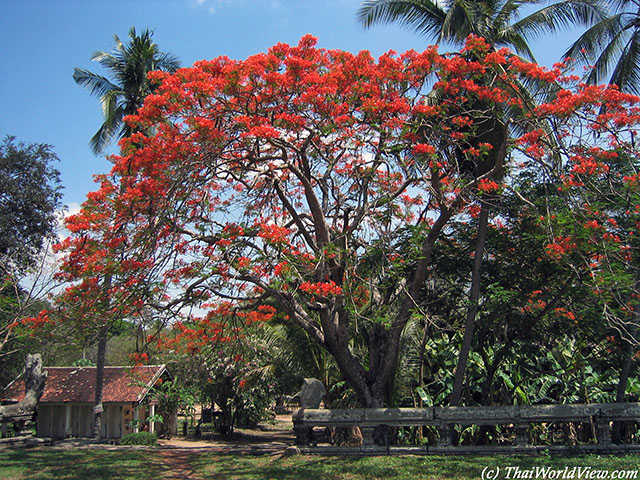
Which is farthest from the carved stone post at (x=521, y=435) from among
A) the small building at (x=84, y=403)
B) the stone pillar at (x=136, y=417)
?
the small building at (x=84, y=403)

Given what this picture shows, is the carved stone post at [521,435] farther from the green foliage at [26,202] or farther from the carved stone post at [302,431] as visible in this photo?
the green foliage at [26,202]

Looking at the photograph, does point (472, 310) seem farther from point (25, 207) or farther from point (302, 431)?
point (25, 207)

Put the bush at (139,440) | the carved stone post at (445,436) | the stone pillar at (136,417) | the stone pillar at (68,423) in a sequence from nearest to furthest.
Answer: the carved stone post at (445,436) → the bush at (139,440) → the stone pillar at (136,417) → the stone pillar at (68,423)

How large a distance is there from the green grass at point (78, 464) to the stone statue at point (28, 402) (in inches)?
143

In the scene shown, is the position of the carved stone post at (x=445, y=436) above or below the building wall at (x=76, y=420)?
below

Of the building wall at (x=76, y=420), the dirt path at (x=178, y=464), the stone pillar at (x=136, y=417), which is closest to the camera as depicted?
the dirt path at (x=178, y=464)

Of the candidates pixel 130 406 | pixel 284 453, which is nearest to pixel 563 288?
pixel 284 453

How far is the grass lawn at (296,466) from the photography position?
8250 mm

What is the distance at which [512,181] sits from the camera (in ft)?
37.2

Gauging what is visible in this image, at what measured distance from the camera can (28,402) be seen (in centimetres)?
→ 1602

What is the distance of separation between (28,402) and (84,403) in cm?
338

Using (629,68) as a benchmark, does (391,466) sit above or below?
below

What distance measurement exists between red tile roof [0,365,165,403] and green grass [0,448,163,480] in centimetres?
639

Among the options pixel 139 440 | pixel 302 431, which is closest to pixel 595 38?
pixel 302 431
